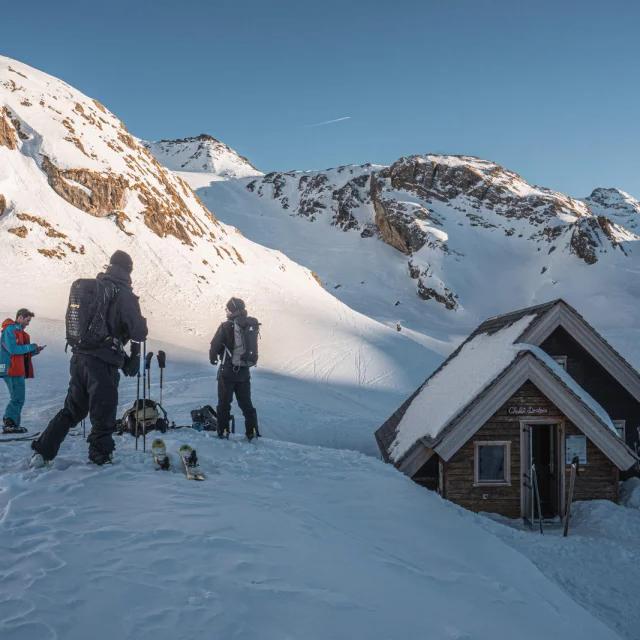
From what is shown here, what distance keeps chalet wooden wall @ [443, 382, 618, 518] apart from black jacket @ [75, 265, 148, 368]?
5.89 meters

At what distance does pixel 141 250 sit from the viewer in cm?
3091

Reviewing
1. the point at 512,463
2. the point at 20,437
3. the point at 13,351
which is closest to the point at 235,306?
the point at 13,351

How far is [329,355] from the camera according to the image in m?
24.7

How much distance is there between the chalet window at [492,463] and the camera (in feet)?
27.1

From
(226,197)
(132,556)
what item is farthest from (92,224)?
(226,197)

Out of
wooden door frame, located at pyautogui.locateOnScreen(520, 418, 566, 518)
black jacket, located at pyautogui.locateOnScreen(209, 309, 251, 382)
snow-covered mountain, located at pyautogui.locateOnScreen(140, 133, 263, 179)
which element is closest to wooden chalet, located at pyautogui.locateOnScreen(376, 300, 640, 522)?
wooden door frame, located at pyautogui.locateOnScreen(520, 418, 566, 518)

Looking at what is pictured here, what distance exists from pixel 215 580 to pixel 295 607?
0.57 metres

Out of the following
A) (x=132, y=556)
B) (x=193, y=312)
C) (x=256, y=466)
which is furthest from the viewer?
(x=193, y=312)

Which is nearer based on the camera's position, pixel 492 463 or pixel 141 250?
pixel 492 463

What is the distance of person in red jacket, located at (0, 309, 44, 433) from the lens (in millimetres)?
7520

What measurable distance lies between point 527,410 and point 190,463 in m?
5.96

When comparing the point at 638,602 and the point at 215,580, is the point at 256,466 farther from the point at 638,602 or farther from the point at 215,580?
the point at 638,602

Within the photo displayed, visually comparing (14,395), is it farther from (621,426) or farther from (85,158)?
(85,158)

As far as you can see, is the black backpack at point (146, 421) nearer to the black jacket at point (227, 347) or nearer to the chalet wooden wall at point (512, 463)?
the black jacket at point (227, 347)
